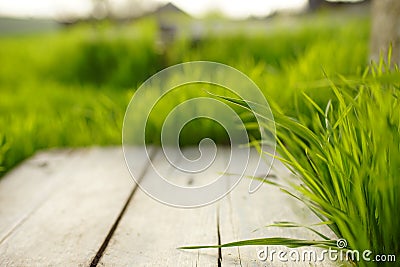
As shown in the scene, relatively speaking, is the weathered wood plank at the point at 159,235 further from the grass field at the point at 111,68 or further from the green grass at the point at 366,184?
the grass field at the point at 111,68

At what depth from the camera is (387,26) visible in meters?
2.23

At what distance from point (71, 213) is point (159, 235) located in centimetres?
33

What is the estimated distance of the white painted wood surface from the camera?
1.12 m

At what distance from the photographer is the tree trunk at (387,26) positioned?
2186mm

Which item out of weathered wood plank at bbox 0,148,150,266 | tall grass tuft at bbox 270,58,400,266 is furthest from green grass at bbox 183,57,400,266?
weathered wood plank at bbox 0,148,150,266

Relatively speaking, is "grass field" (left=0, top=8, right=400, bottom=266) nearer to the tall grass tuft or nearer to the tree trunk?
the tall grass tuft

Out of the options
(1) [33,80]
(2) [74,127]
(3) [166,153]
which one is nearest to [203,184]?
(3) [166,153]

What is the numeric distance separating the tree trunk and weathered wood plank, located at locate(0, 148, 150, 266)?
1169 mm

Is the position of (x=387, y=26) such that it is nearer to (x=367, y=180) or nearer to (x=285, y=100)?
(x=285, y=100)

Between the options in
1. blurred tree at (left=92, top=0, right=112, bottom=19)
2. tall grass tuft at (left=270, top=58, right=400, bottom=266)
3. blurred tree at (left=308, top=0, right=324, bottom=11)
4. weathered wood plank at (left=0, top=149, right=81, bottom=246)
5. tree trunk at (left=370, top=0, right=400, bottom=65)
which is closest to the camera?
tall grass tuft at (left=270, top=58, right=400, bottom=266)

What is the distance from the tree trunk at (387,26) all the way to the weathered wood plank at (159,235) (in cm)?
124

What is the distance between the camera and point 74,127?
2510 millimetres

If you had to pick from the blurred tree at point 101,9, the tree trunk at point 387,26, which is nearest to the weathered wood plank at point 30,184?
the tree trunk at point 387,26

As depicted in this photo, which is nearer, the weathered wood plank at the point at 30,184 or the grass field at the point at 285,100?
the grass field at the point at 285,100
